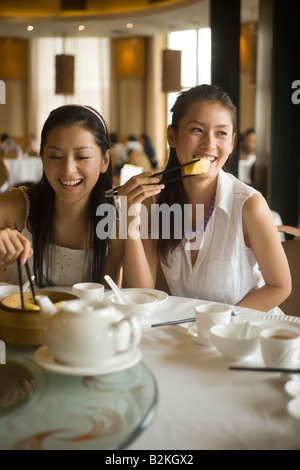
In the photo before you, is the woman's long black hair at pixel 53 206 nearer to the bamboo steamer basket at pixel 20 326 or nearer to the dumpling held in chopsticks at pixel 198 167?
the dumpling held in chopsticks at pixel 198 167

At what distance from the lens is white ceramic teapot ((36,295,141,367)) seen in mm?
975

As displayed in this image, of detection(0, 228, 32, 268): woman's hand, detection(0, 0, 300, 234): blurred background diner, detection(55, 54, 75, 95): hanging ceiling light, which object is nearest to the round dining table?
detection(0, 228, 32, 268): woman's hand

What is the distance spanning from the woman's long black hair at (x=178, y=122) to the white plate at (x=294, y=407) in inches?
47.6

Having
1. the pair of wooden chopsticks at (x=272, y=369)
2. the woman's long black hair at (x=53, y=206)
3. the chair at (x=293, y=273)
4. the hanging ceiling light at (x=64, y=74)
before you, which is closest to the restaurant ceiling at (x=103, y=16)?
the hanging ceiling light at (x=64, y=74)

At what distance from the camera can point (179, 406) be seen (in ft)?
3.19

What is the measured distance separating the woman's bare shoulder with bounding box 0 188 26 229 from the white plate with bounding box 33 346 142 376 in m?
1.28

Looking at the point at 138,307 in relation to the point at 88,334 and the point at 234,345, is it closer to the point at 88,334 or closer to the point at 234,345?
the point at 234,345

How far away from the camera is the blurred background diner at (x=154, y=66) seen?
4715mm

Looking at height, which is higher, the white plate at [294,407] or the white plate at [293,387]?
the white plate at [294,407]

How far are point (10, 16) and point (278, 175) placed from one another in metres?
7.88

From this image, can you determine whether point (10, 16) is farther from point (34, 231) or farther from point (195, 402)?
point (195, 402)

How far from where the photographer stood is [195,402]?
3.24 feet

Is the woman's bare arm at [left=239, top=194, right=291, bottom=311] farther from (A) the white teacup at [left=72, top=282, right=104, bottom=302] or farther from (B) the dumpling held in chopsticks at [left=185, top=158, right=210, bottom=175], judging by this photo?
(A) the white teacup at [left=72, top=282, right=104, bottom=302]

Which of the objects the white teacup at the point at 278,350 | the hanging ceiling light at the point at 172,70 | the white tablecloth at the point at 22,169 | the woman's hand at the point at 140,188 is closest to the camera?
the white teacup at the point at 278,350
